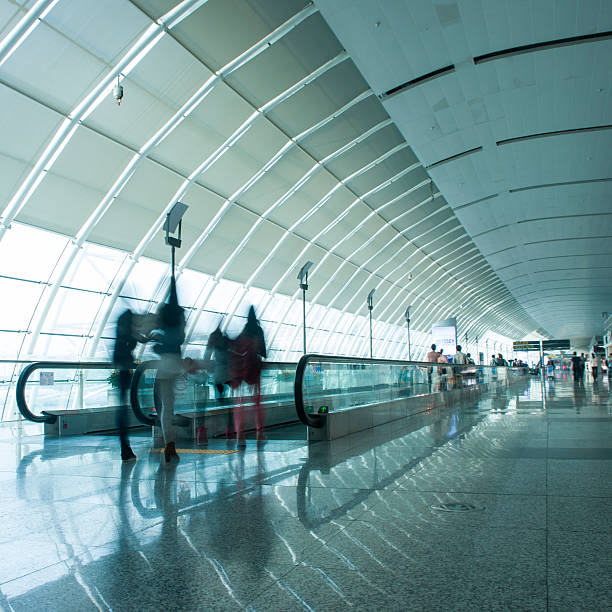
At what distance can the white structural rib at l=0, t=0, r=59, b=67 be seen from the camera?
1287cm

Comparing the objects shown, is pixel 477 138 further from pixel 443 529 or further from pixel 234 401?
pixel 443 529

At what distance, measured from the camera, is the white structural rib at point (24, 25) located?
12867 mm

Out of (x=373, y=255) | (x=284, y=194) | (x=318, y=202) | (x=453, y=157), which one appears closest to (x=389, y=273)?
(x=373, y=255)

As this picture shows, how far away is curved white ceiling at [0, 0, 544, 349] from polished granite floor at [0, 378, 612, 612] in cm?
1256

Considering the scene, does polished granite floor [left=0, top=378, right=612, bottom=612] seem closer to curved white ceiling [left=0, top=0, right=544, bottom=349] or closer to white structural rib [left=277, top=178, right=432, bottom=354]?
curved white ceiling [left=0, top=0, right=544, bottom=349]

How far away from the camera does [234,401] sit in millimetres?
8844

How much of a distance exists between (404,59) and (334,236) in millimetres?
15147

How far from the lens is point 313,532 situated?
3520 mm

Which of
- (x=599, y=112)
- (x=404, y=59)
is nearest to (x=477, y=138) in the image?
(x=599, y=112)

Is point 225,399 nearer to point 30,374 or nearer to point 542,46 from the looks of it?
point 30,374

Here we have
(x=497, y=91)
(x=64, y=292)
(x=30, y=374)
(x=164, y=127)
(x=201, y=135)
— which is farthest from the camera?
(x=64, y=292)

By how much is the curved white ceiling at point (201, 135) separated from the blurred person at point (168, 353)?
1055cm

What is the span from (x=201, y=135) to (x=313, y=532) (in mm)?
18388

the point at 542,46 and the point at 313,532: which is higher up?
the point at 542,46
